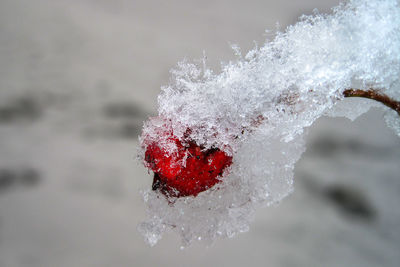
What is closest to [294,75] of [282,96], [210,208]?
[282,96]

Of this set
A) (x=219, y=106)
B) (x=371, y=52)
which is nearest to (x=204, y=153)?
(x=219, y=106)

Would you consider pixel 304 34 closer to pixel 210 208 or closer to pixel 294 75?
pixel 294 75

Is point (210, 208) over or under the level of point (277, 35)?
under
